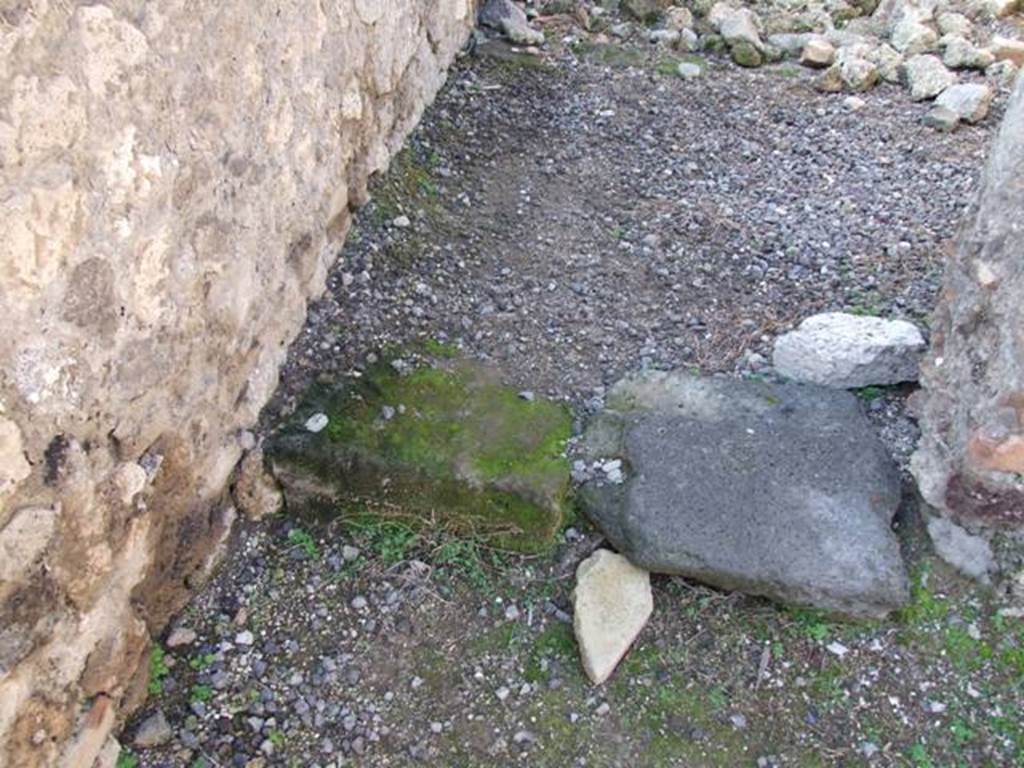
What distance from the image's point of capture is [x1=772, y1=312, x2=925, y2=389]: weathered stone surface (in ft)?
7.89

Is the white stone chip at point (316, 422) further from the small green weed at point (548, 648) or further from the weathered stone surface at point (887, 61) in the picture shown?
the weathered stone surface at point (887, 61)

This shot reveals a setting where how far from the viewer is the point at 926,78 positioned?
3.62m

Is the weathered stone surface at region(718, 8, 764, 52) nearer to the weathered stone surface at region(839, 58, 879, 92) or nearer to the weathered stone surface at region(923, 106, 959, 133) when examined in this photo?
the weathered stone surface at region(839, 58, 879, 92)

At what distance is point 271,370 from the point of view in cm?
225

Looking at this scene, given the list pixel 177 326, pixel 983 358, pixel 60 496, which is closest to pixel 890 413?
pixel 983 358

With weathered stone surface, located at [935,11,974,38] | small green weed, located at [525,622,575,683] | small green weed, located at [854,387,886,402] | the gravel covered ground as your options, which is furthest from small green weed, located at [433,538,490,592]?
weathered stone surface, located at [935,11,974,38]

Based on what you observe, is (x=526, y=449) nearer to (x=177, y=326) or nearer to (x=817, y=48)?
(x=177, y=326)

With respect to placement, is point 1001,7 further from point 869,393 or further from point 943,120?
point 869,393

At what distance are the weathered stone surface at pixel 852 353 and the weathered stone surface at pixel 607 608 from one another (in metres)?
0.71

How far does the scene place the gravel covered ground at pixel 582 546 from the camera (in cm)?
194

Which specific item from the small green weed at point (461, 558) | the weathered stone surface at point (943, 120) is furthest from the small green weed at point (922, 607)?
the weathered stone surface at point (943, 120)

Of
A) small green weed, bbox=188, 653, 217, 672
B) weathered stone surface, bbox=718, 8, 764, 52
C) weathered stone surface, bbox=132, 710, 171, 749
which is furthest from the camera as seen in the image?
weathered stone surface, bbox=718, 8, 764, 52

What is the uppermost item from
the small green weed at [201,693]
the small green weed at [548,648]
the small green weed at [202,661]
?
the small green weed at [548,648]

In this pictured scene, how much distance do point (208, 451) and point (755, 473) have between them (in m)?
1.15
